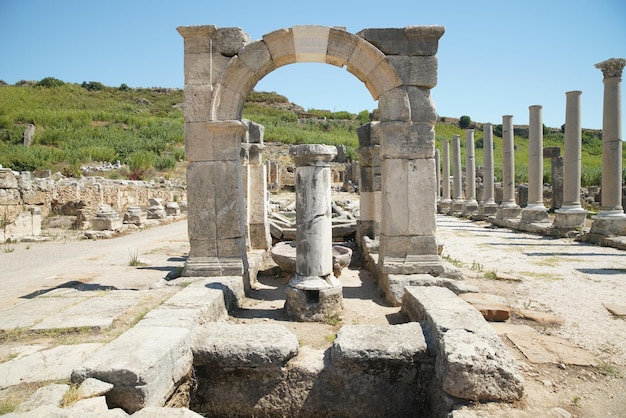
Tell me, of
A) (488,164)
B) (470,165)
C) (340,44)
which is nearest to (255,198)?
(340,44)

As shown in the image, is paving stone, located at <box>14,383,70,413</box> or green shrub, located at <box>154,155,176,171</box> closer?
paving stone, located at <box>14,383,70,413</box>

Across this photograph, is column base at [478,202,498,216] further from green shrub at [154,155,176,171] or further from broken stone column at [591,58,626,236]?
green shrub at [154,155,176,171]

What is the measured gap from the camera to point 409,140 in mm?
5645

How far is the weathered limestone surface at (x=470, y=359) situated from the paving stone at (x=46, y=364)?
9.15 feet

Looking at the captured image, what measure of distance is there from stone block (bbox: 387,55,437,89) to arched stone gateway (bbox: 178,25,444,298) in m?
0.01

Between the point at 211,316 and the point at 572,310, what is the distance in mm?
4385

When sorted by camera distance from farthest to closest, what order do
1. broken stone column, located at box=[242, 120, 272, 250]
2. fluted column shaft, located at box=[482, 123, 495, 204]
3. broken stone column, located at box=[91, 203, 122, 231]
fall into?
1. fluted column shaft, located at box=[482, 123, 495, 204]
2. broken stone column, located at box=[91, 203, 122, 231]
3. broken stone column, located at box=[242, 120, 272, 250]

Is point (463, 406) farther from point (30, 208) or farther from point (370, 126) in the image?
point (30, 208)

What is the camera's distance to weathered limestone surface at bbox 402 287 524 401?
9.58 feet

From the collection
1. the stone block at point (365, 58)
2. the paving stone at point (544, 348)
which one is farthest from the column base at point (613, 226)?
the stone block at point (365, 58)

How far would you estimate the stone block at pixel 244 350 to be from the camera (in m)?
3.46

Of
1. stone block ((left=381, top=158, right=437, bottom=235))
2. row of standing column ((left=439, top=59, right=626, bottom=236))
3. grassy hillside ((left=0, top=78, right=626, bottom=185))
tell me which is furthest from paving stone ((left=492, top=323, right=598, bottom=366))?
grassy hillside ((left=0, top=78, right=626, bottom=185))

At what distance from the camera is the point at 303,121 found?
54.7 metres

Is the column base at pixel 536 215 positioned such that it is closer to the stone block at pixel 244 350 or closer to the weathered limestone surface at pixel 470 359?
the weathered limestone surface at pixel 470 359
